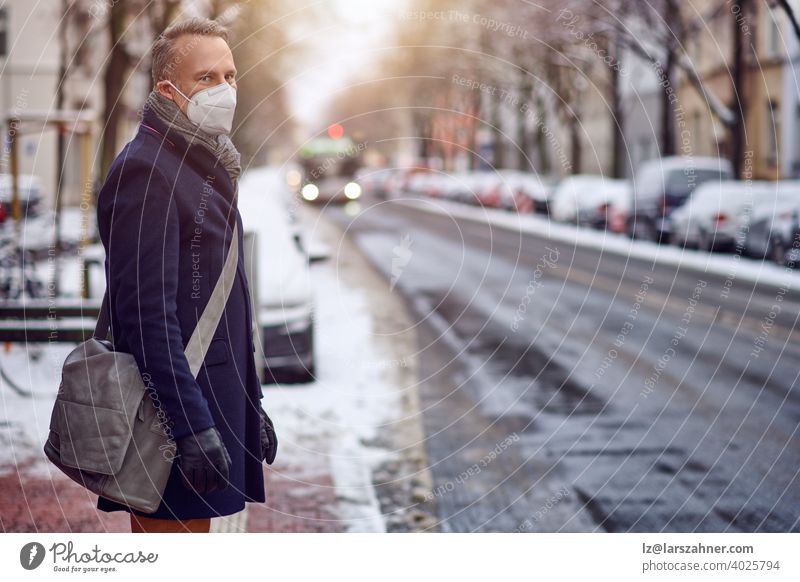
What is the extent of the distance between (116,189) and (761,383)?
26.5 feet

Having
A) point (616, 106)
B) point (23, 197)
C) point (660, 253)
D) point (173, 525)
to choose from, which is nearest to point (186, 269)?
point (173, 525)

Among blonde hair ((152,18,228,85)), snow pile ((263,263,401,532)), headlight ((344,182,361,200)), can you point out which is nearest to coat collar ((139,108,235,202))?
blonde hair ((152,18,228,85))

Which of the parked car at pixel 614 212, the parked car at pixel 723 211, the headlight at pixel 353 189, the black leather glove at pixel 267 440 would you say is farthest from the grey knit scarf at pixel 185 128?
the parked car at pixel 614 212

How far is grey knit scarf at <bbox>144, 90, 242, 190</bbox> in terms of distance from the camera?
3357mm

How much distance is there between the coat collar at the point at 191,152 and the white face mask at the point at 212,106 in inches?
2.3

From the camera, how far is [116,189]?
10.6 feet

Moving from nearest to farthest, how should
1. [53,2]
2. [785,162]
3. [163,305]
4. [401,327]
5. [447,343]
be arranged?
[163,305], [447,343], [401,327], [53,2], [785,162]

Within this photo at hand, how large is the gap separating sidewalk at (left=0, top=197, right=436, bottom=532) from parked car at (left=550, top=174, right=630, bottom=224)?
2314 cm

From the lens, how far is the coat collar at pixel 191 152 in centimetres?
335

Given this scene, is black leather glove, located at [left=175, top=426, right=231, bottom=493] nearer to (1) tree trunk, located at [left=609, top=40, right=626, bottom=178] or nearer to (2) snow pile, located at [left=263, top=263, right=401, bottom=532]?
(2) snow pile, located at [left=263, top=263, right=401, bottom=532]

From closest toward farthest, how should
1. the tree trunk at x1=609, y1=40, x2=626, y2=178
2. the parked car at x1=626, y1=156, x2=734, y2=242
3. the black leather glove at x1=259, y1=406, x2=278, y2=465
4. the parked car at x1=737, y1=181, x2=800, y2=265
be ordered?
the black leather glove at x1=259, y1=406, x2=278, y2=465 < the parked car at x1=737, y1=181, x2=800, y2=265 < the parked car at x1=626, y1=156, x2=734, y2=242 < the tree trunk at x1=609, y1=40, x2=626, y2=178
